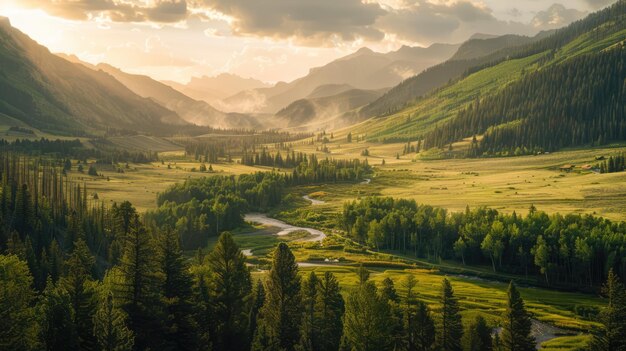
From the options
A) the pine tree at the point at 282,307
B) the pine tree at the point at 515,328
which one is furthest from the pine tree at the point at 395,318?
the pine tree at the point at 515,328

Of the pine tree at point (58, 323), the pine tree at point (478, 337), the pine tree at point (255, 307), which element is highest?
the pine tree at point (58, 323)

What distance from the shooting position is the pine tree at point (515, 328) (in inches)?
2660

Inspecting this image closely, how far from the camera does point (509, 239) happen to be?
480ft

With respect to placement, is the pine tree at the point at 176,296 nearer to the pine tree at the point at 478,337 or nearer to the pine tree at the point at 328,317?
the pine tree at the point at 328,317

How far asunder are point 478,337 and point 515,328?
6.55 metres

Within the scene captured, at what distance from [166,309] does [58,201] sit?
12070 centimetres

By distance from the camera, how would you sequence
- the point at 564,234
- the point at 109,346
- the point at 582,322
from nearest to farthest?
the point at 109,346, the point at 582,322, the point at 564,234

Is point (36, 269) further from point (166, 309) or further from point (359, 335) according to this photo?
point (359, 335)

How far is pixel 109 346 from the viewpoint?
47.9 m

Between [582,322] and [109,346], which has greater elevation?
[109,346]

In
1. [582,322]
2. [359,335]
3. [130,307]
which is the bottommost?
[582,322]

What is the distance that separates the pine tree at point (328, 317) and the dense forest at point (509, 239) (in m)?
75.3

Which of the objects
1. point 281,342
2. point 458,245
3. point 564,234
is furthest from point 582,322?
point 281,342

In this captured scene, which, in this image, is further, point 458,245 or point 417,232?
point 417,232
